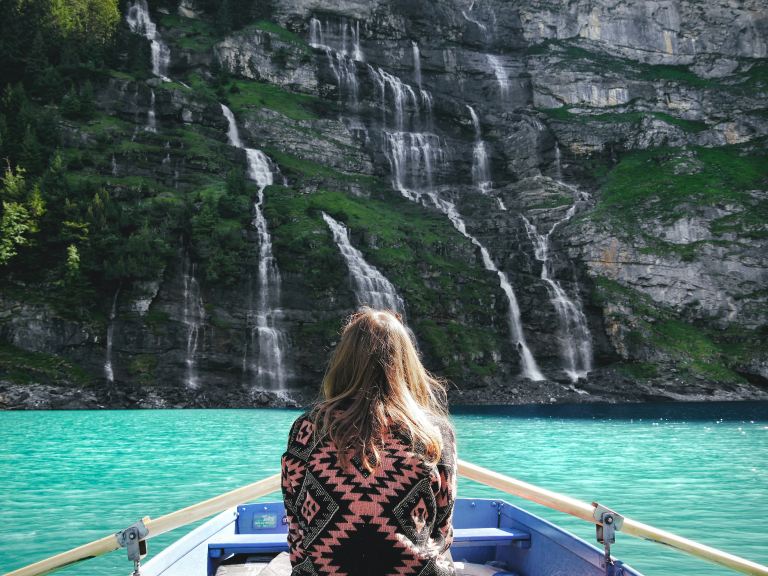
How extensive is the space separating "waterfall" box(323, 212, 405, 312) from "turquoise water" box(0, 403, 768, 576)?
17883 millimetres

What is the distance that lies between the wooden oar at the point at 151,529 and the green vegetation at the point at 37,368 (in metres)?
38.3

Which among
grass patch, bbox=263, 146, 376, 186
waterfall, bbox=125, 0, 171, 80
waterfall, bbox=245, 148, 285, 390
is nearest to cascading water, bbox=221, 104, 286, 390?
waterfall, bbox=245, 148, 285, 390

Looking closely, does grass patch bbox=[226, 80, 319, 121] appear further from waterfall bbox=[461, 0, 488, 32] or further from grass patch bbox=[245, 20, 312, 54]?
waterfall bbox=[461, 0, 488, 32]

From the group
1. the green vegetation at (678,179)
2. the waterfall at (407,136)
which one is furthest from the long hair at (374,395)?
the green vegetation at (678,179)

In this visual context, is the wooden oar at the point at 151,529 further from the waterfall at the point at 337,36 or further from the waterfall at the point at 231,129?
the waterfall at the point at 337,36

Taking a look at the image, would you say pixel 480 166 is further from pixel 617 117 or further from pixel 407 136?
pixel 617 117

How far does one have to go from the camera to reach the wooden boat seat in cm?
496

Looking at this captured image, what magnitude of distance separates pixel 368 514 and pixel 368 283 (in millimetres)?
44941

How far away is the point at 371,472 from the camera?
2.63 metres

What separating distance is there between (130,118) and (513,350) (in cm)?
4138

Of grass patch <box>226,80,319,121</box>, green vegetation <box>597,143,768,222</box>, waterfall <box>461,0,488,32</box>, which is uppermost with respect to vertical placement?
waterfall <box>461,0,488,32</box>

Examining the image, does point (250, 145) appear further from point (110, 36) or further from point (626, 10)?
point (626, 10)

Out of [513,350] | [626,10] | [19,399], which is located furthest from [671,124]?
[19,399]

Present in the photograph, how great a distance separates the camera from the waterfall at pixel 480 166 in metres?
69.3
